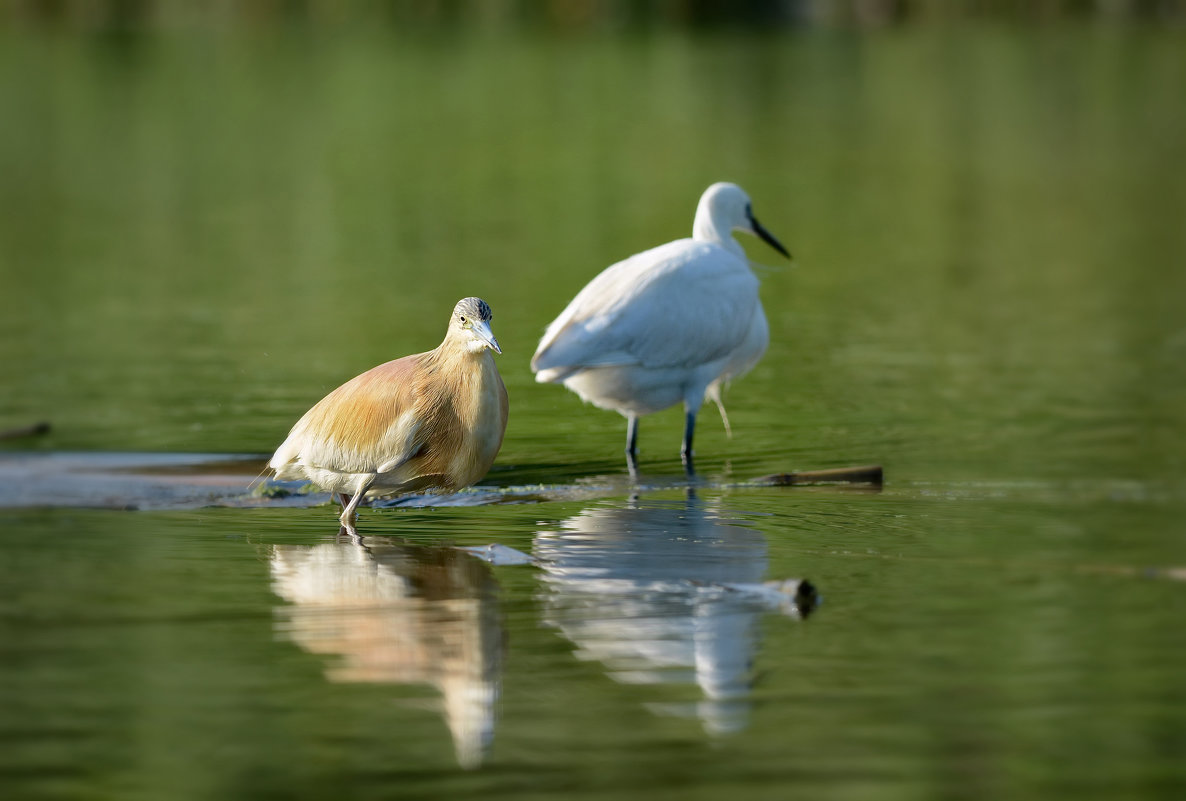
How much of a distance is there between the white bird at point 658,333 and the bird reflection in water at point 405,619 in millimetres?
2414

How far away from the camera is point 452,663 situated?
18.8ft

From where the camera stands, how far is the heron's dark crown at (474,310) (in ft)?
23.6

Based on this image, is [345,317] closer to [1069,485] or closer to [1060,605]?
[1069,485]

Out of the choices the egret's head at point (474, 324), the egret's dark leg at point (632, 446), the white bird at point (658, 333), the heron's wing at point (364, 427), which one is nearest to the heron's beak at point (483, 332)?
the egret's head at point (474, 324)

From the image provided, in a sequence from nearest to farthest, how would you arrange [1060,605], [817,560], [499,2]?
[1060,605] < [817,560] < [499,2]

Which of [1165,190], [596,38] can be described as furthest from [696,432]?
[596,38]

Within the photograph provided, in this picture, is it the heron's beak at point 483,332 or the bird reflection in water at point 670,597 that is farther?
the heron's beak at point 483,332

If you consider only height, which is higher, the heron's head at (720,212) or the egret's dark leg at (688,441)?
the heron's head at (720,212)

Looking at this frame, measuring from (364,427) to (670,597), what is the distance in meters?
1.61

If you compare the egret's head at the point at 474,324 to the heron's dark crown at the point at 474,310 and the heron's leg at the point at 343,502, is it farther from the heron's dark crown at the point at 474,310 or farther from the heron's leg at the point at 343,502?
the heron's leg at the point at 343,502

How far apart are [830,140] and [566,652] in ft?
82.3

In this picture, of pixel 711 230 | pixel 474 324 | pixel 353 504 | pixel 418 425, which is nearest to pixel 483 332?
pixel 474 324

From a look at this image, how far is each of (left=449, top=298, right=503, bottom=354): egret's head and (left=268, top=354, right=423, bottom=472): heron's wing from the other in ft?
1.04

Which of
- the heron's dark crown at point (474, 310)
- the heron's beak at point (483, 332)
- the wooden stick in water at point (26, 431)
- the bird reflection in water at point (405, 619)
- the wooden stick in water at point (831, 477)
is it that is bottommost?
the bird reflection in water at point (405, 619)
